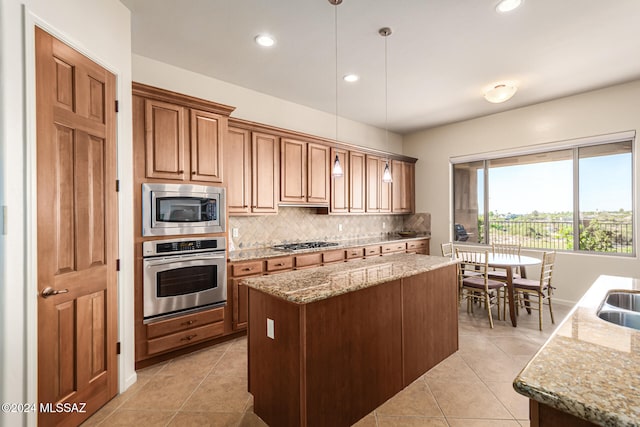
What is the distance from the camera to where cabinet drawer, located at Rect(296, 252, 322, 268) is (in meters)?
3.75

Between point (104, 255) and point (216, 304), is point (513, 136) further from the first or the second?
point (104, 255)

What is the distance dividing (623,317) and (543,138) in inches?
158

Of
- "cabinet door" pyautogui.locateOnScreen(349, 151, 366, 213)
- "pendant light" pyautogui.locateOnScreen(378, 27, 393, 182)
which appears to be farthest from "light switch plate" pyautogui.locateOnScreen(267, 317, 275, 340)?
"cabinet door" pyautogui.locateOnScreen(349, 151, 366, 213)

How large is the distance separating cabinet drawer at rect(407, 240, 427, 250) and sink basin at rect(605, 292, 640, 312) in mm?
3739

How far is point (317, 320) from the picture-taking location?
5.45 ft

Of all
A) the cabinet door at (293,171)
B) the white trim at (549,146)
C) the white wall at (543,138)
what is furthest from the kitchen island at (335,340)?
the white trim at (549,146)

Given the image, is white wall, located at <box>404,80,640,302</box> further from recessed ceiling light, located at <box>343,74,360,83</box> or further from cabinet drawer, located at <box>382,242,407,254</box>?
recessed ceiling light, located at <box>343,74,360,83</box>

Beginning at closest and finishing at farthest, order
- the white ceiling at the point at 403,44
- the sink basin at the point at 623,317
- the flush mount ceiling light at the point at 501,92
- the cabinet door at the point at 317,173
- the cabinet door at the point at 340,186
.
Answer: the sink basin at the point at 623,317 < the white ceiling at the point at 403,44 < the flush mount ceiling light at the point at 501,92 < the cabinet door at the point at 317,173 < the cabinet door at the point at 340,186

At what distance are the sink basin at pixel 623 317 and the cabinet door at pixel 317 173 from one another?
331 cm

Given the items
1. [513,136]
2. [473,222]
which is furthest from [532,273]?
[513,136]

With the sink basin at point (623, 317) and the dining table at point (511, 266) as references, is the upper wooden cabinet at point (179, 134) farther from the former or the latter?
the dining table at point (511, 266)

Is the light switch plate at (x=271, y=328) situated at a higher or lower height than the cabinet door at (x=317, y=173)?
lower

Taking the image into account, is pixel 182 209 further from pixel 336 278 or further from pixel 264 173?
pixel 336 278

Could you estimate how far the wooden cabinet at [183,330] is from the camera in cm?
269
